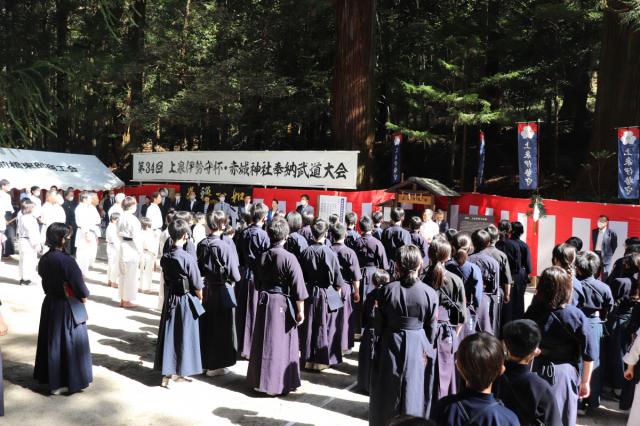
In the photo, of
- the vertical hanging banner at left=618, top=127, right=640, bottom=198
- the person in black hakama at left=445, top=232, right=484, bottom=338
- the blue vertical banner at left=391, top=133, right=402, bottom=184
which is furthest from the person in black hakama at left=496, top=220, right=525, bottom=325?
the blue vertical banner at left=391, top=133, right=402, bottom=184

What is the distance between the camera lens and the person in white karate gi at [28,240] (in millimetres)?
9891

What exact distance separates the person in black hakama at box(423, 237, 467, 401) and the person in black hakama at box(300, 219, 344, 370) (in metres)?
1.57

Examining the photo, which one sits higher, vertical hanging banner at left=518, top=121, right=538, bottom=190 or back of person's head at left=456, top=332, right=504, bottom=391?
vertical hanging banner at left=518, top=121, right=538, bottom=190

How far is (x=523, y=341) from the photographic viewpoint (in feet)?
8.77

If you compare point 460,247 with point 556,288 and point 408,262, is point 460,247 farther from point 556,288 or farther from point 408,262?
point 556,288

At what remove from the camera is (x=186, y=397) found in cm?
537

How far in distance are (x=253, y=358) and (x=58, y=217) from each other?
7656mm

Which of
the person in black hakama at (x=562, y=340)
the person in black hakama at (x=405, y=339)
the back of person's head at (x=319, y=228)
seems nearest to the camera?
the person in black hakama at (x=562, y=340)

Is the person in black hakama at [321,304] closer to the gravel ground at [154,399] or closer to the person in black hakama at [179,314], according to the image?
the gravel ground at [154,399]

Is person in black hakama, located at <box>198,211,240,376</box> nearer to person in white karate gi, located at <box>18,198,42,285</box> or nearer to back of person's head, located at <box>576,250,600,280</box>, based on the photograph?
back of person's head, located at <box>576,250,600,280</box>

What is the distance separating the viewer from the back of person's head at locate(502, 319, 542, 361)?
2.67 m

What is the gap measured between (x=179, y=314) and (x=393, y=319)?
2.45 metres

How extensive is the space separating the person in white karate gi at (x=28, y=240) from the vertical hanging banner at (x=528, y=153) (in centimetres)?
1076

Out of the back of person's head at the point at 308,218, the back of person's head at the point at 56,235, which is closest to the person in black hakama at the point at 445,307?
the back of person's head at the point at 56,235
